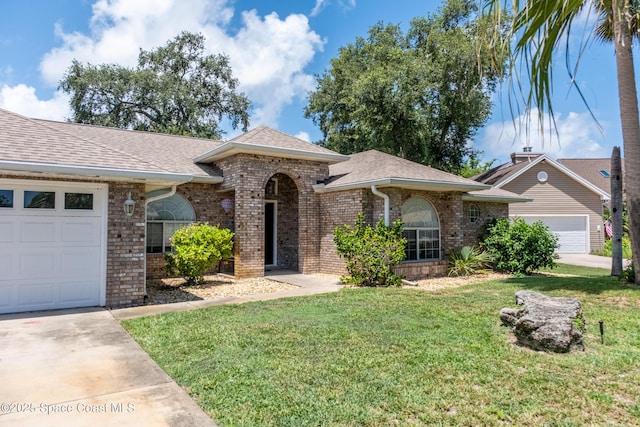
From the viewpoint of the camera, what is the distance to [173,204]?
40.7 ft

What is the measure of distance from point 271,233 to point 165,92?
17.5 meters

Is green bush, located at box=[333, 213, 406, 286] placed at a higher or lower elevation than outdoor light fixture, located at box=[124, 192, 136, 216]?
lower

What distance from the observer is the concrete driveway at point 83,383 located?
3.42m

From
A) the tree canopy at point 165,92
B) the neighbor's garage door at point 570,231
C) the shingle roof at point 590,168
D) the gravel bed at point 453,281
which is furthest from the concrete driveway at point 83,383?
the shingle roof at point 590,168

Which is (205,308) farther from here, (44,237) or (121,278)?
(44,237)

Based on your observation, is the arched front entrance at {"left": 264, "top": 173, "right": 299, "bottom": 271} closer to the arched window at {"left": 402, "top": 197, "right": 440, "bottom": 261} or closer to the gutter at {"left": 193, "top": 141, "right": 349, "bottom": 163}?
the gutter at {"left": 193, "top": 141, "right": 349, "bottom": 163}

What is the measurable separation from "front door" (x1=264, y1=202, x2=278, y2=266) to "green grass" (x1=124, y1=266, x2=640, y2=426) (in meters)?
7.04

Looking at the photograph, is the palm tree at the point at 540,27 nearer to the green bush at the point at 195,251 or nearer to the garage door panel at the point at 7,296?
the garage door panel at the point at 7,296

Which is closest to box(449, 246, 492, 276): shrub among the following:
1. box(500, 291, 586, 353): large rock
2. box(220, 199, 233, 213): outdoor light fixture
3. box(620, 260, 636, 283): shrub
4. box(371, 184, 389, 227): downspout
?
box(371, 184, 389, 227): downspout

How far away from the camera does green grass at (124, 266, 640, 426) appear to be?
11.2ft

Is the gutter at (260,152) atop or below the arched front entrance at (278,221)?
atop

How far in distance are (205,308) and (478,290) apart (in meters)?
6.58

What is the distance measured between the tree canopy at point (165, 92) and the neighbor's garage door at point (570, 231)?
22.0 meters

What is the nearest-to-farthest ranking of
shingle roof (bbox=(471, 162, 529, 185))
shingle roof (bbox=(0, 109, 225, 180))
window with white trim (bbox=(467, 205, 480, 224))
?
shingle roof (bbox=(0, 109, 225, 180)), window with white trim (bbox=(467, 205, 480, 224)), shingle roof (bbox=(471, 162, 529, 185))
